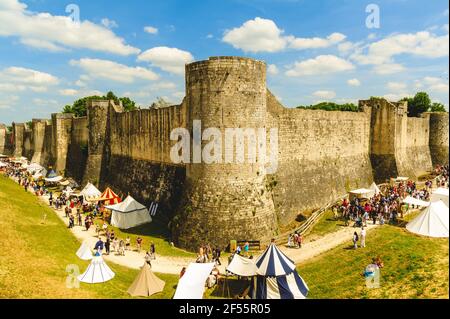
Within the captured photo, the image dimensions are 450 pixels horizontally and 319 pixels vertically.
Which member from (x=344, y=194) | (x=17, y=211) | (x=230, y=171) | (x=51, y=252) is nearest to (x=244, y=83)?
(x=230, y=171)

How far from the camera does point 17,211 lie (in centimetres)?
2280

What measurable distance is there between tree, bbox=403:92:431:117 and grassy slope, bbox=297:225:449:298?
56.8 metres

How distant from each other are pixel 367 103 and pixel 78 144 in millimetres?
36619

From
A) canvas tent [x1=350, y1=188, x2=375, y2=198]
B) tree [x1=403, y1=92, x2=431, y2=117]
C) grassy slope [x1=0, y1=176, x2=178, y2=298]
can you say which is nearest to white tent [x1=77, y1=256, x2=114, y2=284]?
grassy slope [x1=0, y1=176, x2=178, y2=298]

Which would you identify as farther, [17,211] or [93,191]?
[93,191]

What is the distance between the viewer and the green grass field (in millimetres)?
11734

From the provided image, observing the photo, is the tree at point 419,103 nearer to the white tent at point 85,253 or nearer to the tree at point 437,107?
the tree at point 437,107

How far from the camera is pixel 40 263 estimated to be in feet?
48.7

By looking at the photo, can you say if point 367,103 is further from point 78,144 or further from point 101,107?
point 78,144

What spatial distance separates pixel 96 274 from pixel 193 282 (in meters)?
4.68

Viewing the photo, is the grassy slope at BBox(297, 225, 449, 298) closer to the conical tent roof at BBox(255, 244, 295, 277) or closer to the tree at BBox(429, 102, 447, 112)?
the conical tent roof at BBox(255, 244, 295, 277)

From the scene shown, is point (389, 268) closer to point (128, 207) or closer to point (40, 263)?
point (40, 263)

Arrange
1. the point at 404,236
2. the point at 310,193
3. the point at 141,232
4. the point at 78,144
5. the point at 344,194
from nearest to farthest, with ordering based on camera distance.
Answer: the point at 404,236 → the point at 141,232 → the point at 310,193 → the point at 344,194 → the point at 78,144

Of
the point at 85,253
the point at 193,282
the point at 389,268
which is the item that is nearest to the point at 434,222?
the point at 389,268
